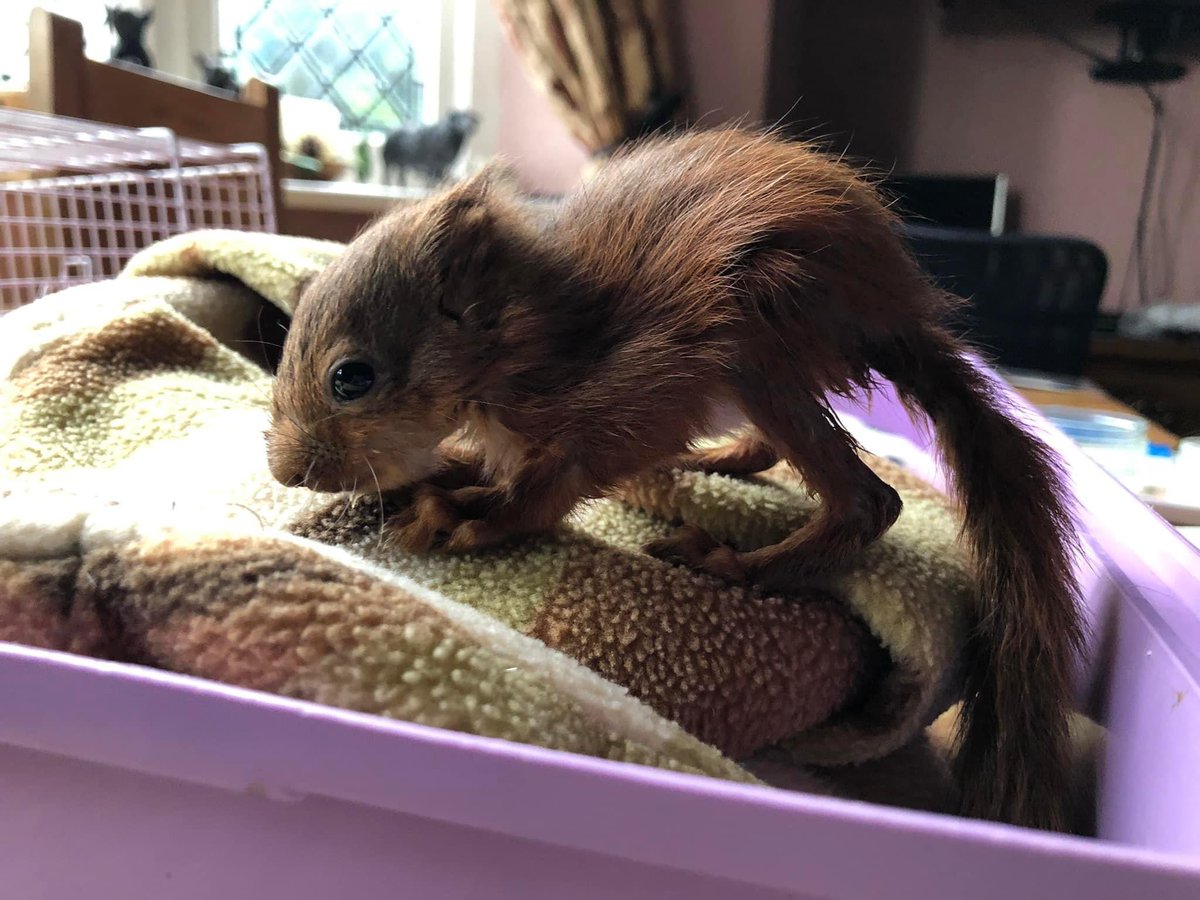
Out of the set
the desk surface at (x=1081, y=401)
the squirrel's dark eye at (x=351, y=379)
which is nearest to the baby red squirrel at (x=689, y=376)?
the squirrel's dark eye at (x=351, y=379)

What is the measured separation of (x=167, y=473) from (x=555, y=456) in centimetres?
26

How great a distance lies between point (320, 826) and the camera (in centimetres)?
30

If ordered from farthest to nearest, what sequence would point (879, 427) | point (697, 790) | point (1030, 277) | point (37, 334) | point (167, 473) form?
point (1030, 277) → point (879, 427) → point (37, 334) → point (167, 473) → point (697, 790)

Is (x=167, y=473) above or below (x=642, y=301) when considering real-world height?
below

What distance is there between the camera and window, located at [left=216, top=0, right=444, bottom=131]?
2.21 metres

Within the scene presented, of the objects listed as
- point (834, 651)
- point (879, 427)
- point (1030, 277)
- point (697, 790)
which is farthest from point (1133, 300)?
point (697, 790)

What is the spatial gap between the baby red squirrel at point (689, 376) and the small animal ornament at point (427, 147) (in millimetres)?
1686

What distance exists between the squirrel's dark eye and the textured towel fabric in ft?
0.25

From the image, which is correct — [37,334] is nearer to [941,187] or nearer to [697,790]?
[697,790]

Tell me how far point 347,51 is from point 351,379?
6.97ft

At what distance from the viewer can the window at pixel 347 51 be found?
2.21 meters

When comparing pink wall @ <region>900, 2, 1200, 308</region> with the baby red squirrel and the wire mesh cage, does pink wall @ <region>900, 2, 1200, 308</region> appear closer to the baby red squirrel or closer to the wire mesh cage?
the wire mesh cage

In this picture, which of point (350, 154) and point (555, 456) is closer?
point (555, 456)

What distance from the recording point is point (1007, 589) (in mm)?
479
